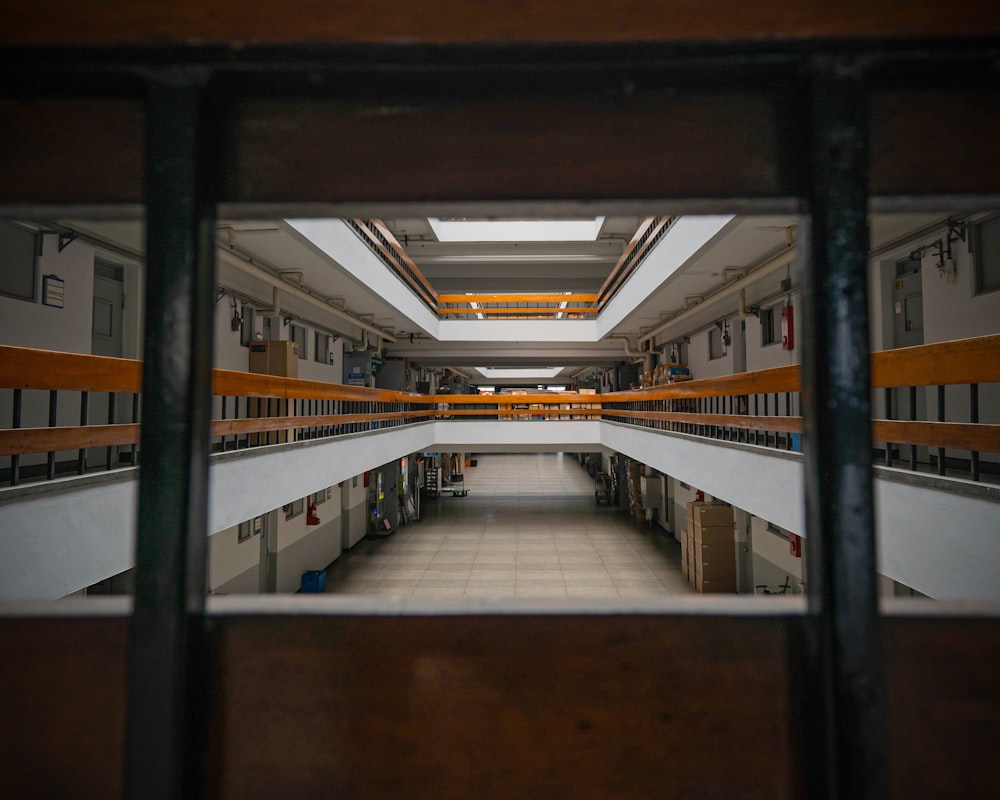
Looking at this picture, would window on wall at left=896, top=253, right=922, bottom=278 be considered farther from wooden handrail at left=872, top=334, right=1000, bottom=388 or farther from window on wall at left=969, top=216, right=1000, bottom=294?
wooden handrail at left=872, top=334, right=1000, bottom=388

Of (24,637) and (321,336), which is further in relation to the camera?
(321,336)

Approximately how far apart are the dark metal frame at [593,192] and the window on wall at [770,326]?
6705 mm

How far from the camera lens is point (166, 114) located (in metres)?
0.79

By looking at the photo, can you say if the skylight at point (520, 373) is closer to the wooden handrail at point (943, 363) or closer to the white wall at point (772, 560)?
the white wall at point (772, 560)

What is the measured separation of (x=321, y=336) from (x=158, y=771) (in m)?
9.42

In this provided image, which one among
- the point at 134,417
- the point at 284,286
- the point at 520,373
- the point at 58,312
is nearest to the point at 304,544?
the point at 284,286

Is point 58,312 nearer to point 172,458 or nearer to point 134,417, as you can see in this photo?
point 134,417

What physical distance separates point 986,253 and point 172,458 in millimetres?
5326

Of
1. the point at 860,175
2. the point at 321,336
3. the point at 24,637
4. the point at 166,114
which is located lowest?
the point at 24,637

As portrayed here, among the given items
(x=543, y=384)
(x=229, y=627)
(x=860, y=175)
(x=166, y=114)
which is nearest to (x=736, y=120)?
(x=860, y=175)

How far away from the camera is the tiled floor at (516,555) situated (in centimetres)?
853

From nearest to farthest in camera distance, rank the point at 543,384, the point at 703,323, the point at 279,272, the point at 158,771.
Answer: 1. the point at 158,771
2. the point at 279,272
3. the point at 703,323
4. the point at 543,384

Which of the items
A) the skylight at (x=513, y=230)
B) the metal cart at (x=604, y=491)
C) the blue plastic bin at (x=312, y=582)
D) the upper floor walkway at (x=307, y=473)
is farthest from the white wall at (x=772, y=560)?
the metal cart at (x=604, y=491)

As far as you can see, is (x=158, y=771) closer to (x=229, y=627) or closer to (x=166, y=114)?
(x=229, y=627)
